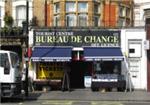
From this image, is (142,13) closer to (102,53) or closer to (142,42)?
(142,42)

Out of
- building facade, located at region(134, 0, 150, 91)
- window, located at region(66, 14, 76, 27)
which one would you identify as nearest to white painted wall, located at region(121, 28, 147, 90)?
building facade, located at region(134, 0, 150, 91)

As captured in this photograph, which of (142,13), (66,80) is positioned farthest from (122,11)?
(66,80)

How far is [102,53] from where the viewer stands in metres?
38.9

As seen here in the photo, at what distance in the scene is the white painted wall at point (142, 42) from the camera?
1565 inches

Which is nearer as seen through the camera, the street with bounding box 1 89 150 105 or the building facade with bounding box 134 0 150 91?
the street with bounding box 1 89 150 105

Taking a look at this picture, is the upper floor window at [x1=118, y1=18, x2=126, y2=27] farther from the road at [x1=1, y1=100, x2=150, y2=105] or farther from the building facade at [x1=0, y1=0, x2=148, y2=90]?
the road at [x1=1, y1=100, x2=150, y2=105]

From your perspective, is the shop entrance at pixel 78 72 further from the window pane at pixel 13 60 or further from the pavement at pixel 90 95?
the window pane at pixel 13 60

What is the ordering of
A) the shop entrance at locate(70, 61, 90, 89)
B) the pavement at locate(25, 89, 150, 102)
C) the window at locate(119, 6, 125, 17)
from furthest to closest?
1. the window at locate(119, 6, 125, 17)
2. the shop entrance at locate(70, 61, 90, 89)
3. the pavement at locate(25, 89, 150, 102)

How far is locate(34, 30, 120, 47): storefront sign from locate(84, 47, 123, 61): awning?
0.47m

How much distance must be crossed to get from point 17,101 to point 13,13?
1256 centimetres

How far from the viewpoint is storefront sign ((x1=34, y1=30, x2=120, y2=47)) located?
131 feet

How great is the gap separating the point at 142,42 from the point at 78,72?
16.6ft

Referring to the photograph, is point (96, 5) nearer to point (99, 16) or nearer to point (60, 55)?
point (99, 16)

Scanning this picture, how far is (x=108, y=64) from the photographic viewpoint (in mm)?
40062
